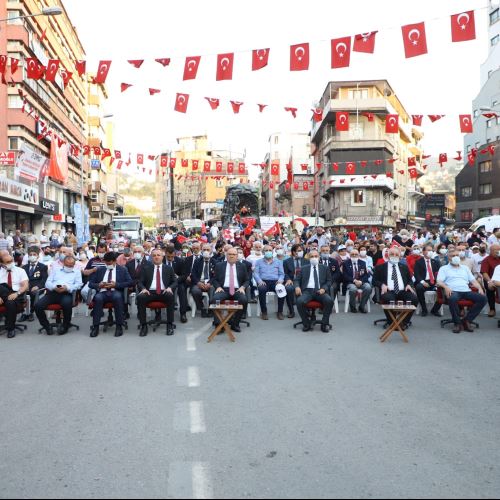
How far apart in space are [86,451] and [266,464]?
1553 millimetres

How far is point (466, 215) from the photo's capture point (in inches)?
2773

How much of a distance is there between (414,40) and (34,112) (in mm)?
35172

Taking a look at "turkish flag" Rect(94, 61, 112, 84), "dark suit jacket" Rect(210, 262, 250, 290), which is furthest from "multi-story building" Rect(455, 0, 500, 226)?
"dark suit jacket" Rect(210, 262, 250, 290)

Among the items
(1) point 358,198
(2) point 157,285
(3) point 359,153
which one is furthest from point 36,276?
(3) point 359,153

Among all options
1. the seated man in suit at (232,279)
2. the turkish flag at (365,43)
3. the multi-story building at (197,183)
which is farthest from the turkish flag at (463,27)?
the multi-story building at (197,183)

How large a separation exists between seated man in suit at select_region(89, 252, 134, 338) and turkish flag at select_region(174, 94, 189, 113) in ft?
25.2

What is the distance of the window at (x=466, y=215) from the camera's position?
227 feet

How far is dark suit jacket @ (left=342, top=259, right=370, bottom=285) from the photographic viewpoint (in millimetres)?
13328

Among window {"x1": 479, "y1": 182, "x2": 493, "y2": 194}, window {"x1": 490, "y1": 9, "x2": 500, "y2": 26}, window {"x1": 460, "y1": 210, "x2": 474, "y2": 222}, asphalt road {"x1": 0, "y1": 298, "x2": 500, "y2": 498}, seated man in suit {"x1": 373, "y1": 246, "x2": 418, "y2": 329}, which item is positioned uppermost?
window {"x1": 490, "y1": 9, "x2": 500, "y2": 26}

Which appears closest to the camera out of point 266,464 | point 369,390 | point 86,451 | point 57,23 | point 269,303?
point 266,464

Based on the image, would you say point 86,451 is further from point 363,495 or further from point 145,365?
point 145,365

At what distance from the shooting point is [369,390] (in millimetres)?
6410

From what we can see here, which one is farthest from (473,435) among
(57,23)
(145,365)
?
(57,23)

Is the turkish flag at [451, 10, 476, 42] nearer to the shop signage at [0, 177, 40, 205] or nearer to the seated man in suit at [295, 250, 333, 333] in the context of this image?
Answer: the seated man in suit at [295, 250, 333, 333]
